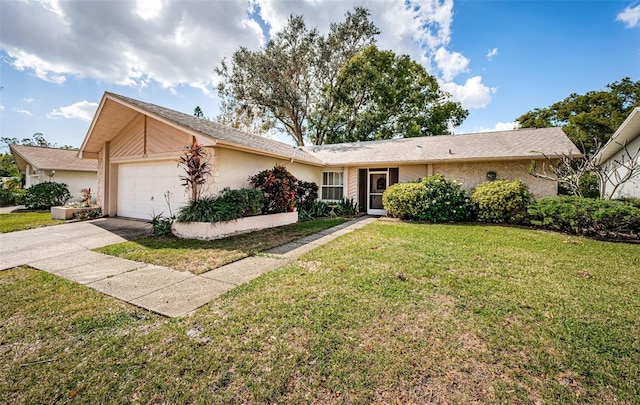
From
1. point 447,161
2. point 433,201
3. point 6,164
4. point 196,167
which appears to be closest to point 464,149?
point 447,161

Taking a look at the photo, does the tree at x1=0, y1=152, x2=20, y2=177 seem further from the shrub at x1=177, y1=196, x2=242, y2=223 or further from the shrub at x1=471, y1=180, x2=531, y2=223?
the shrub at x1=471, y1=180, x2=531, y2=223

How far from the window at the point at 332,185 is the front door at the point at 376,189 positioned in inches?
60.1

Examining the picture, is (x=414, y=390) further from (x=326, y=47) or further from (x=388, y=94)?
(x=326, y=47)

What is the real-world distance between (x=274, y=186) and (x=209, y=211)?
2.67 metres

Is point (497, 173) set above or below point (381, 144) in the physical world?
below

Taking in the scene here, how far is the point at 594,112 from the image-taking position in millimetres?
21469

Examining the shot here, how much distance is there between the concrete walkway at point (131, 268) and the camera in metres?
3.69

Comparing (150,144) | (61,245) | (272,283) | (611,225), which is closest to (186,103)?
(150,144)

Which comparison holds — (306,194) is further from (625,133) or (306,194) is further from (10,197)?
(10,197)

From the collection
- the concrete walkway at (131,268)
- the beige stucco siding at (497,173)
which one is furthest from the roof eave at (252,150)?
the beige stucco siding at (497,173)

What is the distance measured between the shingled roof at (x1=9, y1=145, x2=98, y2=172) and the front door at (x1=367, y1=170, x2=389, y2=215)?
59.3 feet

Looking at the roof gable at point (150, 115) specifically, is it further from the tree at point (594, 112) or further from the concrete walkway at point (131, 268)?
the tree at point (594, 112)

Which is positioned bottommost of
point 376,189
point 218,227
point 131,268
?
point 131,268

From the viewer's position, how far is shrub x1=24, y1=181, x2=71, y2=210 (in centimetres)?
1487
